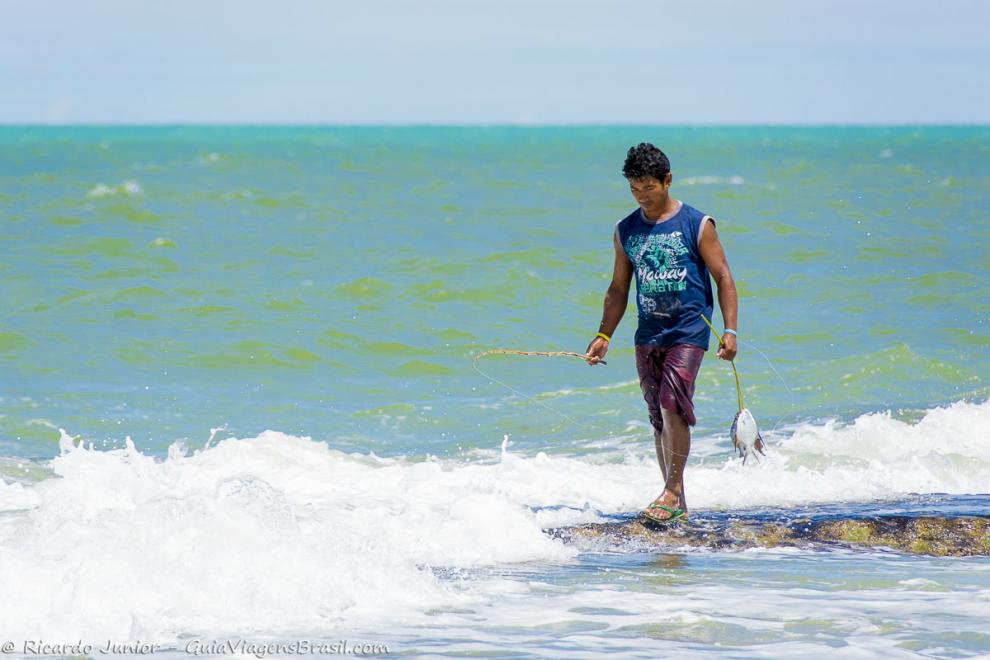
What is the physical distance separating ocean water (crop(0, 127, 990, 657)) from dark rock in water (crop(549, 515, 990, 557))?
137mm

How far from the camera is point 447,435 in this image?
10461 millimetres

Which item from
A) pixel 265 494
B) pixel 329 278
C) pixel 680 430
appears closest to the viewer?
pixel 265 494

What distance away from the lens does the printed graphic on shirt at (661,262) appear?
6332 millimetres

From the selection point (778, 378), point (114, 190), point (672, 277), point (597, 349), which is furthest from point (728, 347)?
point (114, 190)

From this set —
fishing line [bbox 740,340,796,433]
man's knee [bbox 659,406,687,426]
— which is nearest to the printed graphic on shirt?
man's knee [bbox 659,406,687,426]

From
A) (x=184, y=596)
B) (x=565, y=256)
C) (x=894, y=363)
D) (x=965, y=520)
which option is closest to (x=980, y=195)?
(x=565, y=256)

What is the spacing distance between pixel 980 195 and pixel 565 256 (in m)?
19.0

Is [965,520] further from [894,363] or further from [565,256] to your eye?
[565,256]

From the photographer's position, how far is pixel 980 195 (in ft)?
120

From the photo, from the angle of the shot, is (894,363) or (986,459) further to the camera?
→ (894,363)

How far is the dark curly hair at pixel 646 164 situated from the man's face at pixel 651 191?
0.8 inches

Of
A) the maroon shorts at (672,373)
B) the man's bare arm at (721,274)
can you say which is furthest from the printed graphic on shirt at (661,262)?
the maroon shorts at (672,373)

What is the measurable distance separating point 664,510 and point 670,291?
1097mm

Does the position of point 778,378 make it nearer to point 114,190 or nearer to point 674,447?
point 674,447
